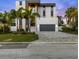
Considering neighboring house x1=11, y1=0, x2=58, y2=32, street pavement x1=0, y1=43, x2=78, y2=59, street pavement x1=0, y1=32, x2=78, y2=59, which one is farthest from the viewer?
neighboring house x1=11, y1=0, x2=58, y2=32

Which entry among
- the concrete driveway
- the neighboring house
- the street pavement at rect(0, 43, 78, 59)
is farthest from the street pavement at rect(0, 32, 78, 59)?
the neighboring house

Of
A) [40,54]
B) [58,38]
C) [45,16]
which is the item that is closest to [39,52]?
[40,54]

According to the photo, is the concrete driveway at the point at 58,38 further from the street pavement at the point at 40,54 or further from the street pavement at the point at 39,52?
the street pavement at the point at 40,54

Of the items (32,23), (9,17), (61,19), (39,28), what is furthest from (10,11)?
(61,19)

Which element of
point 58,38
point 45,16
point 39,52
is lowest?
point 58,38

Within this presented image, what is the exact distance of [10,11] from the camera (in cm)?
3222

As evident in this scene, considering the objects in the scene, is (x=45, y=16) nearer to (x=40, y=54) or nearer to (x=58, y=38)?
(x=58, y=38)

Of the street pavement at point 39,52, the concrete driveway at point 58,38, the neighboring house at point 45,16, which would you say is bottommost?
the concrete driveway at point 58,38

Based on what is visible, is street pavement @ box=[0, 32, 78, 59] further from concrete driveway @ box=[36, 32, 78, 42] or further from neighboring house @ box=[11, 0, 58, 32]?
neighboring house @ box=[11, 0, 58, 32]

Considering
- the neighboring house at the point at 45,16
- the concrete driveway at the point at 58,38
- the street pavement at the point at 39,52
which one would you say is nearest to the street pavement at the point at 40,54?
the street pavement at the point at 39,52

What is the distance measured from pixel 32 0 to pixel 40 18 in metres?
4.17

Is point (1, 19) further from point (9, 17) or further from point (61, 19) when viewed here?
point (61, 19)

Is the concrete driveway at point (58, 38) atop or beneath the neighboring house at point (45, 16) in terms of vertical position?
beneath

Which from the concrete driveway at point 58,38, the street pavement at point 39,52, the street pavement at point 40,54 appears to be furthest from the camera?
the concrete driveway at point 58,38
